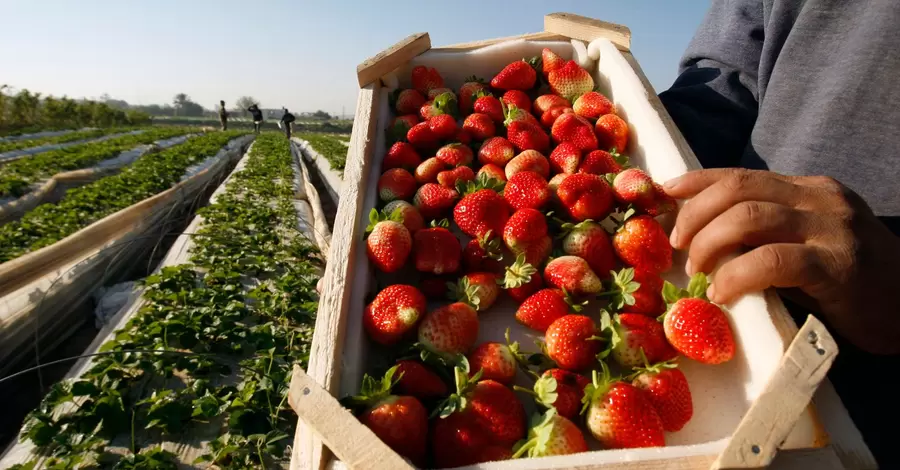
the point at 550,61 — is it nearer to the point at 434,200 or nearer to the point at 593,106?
the point at 593,106

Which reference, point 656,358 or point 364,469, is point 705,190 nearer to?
point 656,358

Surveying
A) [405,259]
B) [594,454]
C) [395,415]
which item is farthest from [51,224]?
[594,454]

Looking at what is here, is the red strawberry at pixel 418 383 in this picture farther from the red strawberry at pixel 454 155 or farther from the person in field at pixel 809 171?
the red strawberry at pixel 454 155

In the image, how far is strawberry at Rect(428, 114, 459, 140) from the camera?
5.15 ft

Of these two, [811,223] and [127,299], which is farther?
[127,299]

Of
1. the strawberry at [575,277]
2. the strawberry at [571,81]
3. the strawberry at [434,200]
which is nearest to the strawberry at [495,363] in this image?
the strawberry at [575,277]

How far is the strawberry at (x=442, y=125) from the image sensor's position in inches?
61.8

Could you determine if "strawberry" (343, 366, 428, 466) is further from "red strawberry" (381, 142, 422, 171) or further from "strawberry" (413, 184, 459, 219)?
"red strawberry" (381, 142, 422, 171)

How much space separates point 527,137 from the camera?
1.51 meters

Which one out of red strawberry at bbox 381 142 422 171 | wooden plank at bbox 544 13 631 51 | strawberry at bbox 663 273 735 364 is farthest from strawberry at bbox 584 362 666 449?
wooden plank at bbox 544 13 631 51

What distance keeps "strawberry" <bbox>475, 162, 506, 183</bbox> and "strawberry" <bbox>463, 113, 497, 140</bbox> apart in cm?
15

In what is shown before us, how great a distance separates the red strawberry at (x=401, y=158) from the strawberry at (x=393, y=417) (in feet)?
2.51

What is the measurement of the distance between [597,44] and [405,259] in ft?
3.64

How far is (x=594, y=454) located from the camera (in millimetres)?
729
